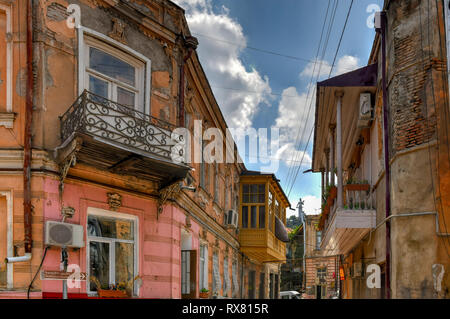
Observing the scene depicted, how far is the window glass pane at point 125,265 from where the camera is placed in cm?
1014

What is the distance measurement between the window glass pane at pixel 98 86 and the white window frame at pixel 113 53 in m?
0.16

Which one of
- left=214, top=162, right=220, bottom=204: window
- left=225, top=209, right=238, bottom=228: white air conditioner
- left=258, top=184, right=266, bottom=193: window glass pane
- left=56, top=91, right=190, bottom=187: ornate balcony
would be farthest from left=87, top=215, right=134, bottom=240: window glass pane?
left=258, top=184, right=266, bottom=193: window glass pane

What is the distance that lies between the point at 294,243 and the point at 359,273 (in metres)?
39.4

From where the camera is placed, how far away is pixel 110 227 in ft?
33.1

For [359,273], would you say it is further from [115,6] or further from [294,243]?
[294,243]

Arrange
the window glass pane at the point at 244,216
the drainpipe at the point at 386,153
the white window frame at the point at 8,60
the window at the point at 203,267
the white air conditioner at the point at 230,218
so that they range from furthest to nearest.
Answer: the window glass pane at the point at 244,216, the white air conditioner at the point at 230,218, the window at the point at 203,267, the drainpipe at the point at 386,153, the white window frame at the point at 8,60

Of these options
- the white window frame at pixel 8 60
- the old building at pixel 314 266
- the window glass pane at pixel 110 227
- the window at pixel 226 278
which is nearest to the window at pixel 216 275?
the window at pixel 226 278

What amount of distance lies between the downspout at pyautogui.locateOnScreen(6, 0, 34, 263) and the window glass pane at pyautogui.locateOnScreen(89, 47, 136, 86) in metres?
1.46

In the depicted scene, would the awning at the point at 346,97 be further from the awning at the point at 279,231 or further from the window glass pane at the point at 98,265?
the awning at the point at 279,231

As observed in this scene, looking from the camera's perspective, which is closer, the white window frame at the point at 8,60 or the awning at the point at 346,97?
the white window frame at the point at 8,60

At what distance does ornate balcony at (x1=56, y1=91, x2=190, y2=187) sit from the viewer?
8719 mm

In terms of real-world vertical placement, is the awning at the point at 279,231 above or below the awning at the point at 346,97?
below

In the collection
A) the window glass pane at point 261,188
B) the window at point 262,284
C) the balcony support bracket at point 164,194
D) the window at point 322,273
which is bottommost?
the window at point 322,273

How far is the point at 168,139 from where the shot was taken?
10.4 meters
